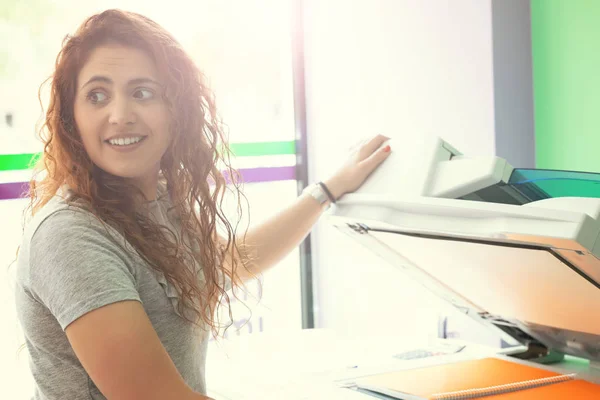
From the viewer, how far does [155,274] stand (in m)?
1.22

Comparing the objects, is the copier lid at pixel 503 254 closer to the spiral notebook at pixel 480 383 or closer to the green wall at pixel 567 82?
the spiral notebook at pixel 480 383

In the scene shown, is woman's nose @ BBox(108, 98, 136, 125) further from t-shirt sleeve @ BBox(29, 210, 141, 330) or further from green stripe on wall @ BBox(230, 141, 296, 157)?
green stripe on wall @ BBox(230, 141, 296, 157)

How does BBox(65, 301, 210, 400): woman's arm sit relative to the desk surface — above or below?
above

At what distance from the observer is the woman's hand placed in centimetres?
145

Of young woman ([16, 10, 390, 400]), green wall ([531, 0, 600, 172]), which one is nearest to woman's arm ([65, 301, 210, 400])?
young woman ([16, 10, 390, 400])

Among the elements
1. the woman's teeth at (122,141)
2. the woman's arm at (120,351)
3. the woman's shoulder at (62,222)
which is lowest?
the woman's arm at (120,351)

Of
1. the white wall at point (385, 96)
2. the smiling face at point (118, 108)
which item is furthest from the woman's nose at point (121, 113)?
the white wall at point (385, 96)

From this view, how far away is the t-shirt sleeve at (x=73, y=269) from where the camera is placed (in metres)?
1.03

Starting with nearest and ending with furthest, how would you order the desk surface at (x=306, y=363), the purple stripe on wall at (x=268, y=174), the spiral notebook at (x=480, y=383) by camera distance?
the spiral notebook at (x=480, y=383) < the desk surface at (x=306, y=363) < the purple stripe on wall at (x=268, y=174)

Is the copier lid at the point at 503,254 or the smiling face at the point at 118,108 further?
the smiling face at the point at 118,108

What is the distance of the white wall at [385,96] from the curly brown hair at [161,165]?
0.90 m

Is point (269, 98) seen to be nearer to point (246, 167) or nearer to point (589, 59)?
point (246, 167)

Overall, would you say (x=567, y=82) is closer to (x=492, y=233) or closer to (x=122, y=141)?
(x=492, y=233)

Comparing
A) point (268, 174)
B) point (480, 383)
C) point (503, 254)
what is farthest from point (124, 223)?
point (268, 174)
